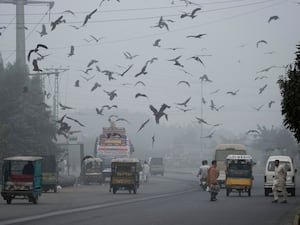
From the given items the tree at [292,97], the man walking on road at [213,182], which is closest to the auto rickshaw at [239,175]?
the man walking on road at [213,182]

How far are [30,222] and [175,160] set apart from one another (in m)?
155

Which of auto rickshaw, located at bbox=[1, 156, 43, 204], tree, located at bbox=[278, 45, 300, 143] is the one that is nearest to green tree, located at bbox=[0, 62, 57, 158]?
auto rickshaw, located at bbox=[1, 156, 43, 204]

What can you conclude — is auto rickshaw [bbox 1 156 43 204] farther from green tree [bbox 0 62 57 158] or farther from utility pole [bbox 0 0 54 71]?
utility pole [bbox 0 0 54 71]

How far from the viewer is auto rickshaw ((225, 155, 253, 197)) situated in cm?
4434

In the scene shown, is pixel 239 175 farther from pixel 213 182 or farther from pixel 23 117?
pixel 23 117

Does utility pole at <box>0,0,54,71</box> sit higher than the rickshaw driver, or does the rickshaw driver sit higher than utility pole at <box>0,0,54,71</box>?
utility pole at <box>0,0,54,71</box>

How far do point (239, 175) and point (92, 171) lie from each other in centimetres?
2643

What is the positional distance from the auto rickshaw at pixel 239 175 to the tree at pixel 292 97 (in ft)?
70.2

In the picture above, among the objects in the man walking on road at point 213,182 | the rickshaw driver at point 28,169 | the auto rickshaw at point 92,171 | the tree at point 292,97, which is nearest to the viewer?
the tree at point 292,97

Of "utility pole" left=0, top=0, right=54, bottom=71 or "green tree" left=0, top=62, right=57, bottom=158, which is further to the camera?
"utility pole" left=0, top=0, right=54, bottom=71

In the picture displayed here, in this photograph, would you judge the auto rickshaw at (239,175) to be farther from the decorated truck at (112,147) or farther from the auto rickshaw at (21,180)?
the decorated truck at (112,147)

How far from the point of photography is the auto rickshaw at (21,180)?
36.2 m

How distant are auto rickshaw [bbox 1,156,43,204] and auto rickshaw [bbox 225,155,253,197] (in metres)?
11.1

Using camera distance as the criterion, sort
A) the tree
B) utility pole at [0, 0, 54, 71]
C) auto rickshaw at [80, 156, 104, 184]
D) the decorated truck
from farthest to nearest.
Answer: utility pole at [0, 0, 54, 71]
the decorated truck
auto rickshaw at [80, 156, 104, 184]
the tree
